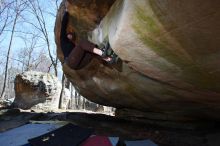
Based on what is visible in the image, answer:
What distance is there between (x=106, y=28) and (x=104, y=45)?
0.30 meters

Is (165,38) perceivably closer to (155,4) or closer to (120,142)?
(155,4)

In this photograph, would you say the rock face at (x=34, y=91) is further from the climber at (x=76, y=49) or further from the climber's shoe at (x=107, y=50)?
the climber's shoe at (x=107, y=50)

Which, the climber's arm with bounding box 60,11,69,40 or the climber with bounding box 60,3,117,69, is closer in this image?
the climber with bounding box 60,3,117,69

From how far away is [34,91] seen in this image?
1249 cm

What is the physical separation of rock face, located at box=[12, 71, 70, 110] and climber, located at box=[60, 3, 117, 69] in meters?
6.13

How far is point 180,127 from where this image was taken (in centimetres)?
659

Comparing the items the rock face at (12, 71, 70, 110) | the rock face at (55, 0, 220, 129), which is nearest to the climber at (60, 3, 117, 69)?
the rock face at (55, 0, 220, 129)

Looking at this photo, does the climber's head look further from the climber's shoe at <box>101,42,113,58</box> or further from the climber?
the climber's shoe at <box>101,42,113,58</box>

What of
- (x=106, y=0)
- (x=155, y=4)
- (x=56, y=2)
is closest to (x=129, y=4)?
(x=155, y=4)

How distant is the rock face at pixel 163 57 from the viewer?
3.04 metres

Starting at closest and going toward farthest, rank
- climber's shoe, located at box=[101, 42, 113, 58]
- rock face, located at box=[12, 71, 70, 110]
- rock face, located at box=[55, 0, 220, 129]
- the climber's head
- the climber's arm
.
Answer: rock face, located at box=[55, 0, 220, 129] < climber's shoe, located at box=[101, 42, 113, 58] < the climber's arm < the climber's head < rock face, located at box=[12, 71, 70, 110]

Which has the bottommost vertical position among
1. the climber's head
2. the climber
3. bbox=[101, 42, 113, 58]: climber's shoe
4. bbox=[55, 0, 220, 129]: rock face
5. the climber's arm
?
bbox=[55, 0, 220, 129]: rock face

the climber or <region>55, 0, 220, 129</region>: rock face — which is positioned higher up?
the climber

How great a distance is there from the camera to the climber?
4.97 metres
